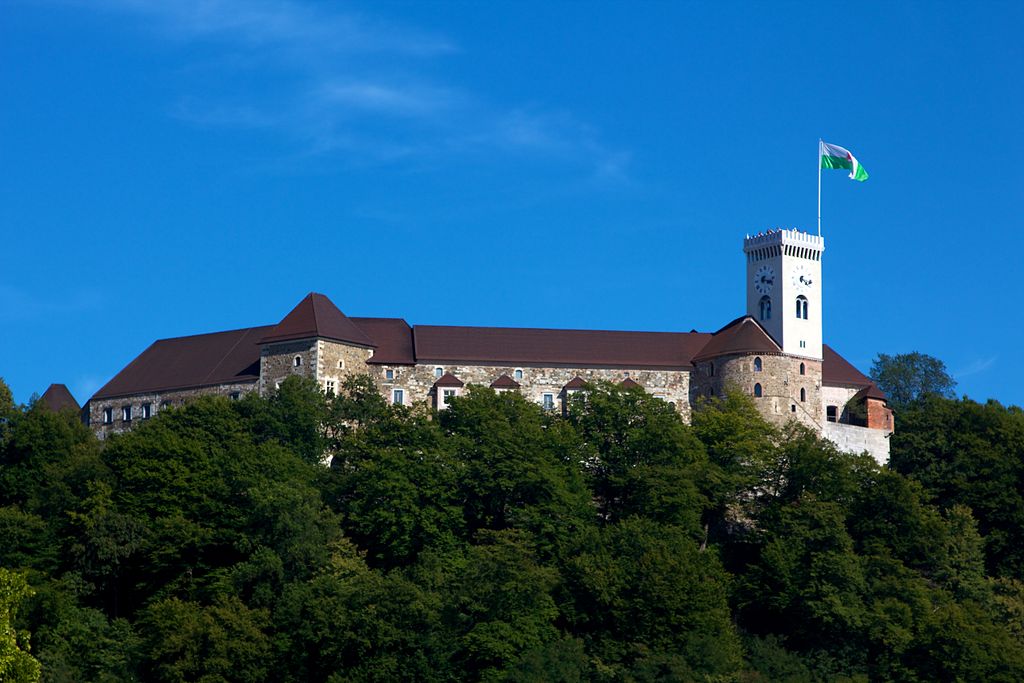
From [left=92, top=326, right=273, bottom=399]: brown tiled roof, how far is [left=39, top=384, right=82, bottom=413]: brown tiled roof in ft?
14.8

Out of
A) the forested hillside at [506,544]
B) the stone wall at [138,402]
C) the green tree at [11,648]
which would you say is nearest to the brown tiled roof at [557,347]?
the forested hillside at [506,544]

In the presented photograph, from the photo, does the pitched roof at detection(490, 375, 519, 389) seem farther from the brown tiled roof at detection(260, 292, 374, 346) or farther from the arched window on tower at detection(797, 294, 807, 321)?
the arched window on tower at detection(797, 294, 807, 321)

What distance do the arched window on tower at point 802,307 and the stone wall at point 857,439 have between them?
6278 mm

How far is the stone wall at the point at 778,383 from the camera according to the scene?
102m

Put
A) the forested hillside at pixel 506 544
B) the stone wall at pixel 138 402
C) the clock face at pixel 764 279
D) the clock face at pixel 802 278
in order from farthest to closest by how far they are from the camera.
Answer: the clock face at pixel 764 279
the clock face at pixel 802 278
the stone wall at pixel 138 402
the forested hillside at pixel 506 544

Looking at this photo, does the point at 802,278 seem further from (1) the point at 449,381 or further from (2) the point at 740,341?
(1) the point at 449,381

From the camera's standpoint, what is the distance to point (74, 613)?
267 feet

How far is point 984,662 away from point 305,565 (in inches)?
1114

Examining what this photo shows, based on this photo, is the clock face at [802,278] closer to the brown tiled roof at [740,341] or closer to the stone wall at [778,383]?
the brown tiled roof at [740,341]

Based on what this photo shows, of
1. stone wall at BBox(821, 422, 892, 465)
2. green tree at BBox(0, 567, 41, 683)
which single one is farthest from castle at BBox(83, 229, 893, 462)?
green tree at BBox(0, 567, 41, 683)

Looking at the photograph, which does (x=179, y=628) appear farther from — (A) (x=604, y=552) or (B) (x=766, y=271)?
(B) (x=766, y=271)

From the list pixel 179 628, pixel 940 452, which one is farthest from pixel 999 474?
pixel 179 628

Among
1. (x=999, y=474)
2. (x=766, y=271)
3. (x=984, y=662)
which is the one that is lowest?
(x=984, y=662)

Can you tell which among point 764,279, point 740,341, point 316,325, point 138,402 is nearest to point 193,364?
point 138,402
